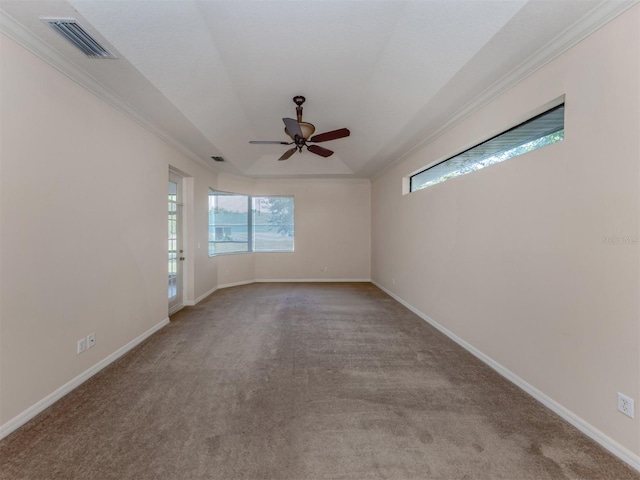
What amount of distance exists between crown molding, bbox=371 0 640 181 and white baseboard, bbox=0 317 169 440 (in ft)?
14.9

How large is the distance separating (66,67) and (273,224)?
5.07 metres

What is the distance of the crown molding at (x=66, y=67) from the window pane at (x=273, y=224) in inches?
143

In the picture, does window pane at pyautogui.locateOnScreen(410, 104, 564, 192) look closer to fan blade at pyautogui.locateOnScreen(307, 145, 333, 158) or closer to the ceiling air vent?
fan blade at pyautogui.locateOnScreen(307, 145, 333, 158)

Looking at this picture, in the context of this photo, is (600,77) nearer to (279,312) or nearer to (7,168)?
(7,168)

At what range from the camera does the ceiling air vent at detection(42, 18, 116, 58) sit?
1795 mm

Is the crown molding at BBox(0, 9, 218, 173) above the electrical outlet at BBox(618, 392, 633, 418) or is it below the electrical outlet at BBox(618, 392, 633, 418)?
above

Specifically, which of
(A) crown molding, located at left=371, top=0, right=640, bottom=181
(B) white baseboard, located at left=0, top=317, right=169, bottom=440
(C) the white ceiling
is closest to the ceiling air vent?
(C) the white ceiling

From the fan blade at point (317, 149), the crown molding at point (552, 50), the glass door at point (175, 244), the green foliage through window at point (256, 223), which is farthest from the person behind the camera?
the green foliage through window at point (256, 223)

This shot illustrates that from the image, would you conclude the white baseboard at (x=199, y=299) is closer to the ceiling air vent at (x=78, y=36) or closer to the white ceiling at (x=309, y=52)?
the white ceiling at (x=309, y=52)

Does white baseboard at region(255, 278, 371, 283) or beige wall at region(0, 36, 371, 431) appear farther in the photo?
white baseboard at region(255, 278, 371, 283)

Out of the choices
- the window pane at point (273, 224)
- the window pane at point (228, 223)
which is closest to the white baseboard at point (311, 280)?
the window pane at point (273, 224)

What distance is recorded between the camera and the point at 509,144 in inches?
98.4

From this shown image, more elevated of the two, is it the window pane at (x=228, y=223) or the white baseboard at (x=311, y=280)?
the window pane at (x=228, y=223)

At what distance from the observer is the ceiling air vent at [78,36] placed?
1795mm
